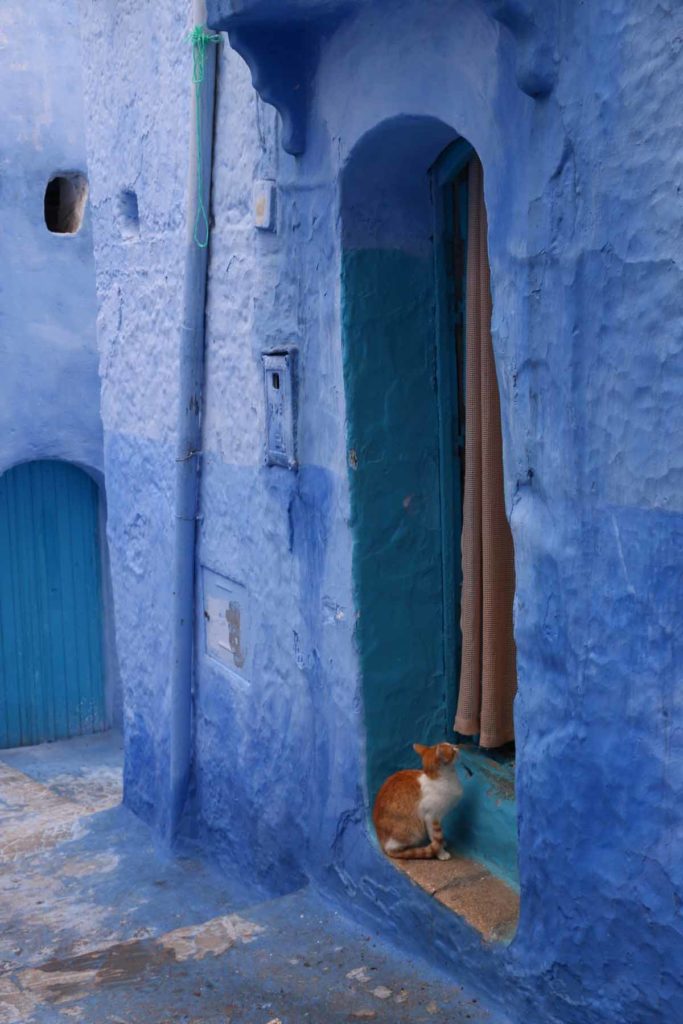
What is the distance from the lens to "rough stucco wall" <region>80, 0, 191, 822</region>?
639cm

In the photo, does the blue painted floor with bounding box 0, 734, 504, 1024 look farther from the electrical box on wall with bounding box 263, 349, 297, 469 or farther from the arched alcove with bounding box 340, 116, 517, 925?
the electrical box on wall with bounding box 263, 349, 297, 469

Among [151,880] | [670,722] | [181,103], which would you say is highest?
[181,103]

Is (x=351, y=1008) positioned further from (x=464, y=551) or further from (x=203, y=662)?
(x=203, y=662)

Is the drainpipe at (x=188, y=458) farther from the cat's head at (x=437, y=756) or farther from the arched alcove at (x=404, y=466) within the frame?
the cat's head at (x=437, y=756)

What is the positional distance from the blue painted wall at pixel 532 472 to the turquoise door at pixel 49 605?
515cm

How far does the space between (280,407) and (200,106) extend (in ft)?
5.07

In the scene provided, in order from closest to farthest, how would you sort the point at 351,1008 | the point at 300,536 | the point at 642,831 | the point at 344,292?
the point at 642,831
the point at 351,1008
the point at 344,292
the point at 300,536

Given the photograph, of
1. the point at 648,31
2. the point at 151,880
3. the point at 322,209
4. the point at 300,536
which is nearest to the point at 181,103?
the point at 322,209

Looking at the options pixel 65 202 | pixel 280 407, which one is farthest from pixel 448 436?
pixel 65 202

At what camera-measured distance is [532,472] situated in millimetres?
3762

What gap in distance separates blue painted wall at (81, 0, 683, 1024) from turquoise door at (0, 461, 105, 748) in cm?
515

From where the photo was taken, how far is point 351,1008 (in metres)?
4.30

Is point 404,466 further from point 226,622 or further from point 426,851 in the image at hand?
point 226,622

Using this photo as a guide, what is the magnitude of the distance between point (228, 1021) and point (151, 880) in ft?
6.99
